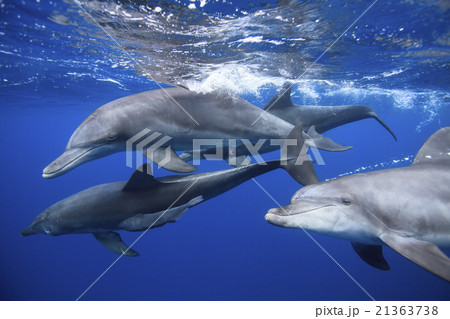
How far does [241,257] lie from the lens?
19.6 meters

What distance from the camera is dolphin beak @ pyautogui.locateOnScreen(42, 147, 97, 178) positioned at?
3816 mm

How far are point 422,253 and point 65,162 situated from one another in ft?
15.8

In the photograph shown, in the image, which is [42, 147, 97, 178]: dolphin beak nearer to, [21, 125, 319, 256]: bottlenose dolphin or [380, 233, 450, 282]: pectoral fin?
[21, 125, 319, 256]: bottlenose dolphin

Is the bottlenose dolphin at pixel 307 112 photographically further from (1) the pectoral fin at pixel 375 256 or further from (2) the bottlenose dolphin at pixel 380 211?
(2) the bottlenose dolphin at pixel 380 211

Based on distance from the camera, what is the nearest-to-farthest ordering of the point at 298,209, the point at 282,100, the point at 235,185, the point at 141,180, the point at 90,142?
the point at 298,209
the point at 90,142
the point at 141,180
the point at 235,185
the point at 282,100

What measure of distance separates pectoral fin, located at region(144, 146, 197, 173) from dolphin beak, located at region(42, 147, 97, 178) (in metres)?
0.96

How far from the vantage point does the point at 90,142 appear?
4152 millimetres

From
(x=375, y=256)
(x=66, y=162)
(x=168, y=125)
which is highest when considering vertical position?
(x=168, y=125)

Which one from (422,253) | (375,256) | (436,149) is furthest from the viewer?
(436,149)

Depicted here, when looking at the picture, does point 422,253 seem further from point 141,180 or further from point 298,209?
point 141,180

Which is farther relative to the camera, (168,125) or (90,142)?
(168,125)

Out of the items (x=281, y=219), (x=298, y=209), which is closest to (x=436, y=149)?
(x=298, y=209)

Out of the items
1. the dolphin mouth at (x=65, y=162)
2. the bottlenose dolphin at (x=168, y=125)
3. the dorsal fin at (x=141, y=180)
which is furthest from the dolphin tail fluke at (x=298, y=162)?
the dolphin mouth at (x=65, y=162)
